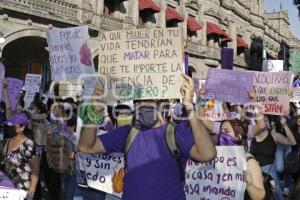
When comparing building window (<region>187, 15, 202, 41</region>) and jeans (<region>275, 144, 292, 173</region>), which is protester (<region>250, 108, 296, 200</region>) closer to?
jeans (<region>275, 144, 292, 173</region>)

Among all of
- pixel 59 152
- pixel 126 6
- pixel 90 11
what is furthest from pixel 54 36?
pixel 126 6

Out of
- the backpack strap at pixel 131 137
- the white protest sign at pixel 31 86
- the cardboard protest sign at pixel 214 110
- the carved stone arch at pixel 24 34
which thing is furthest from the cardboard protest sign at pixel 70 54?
the carved stone arch at pixel 24 34

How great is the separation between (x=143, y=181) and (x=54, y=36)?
15.4 feet

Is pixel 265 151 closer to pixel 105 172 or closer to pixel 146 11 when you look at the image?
pixel 105 172

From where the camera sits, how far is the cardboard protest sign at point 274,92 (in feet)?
27.9

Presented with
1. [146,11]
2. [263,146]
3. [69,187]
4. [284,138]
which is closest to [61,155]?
[69,187]

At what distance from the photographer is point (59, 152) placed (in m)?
6.98

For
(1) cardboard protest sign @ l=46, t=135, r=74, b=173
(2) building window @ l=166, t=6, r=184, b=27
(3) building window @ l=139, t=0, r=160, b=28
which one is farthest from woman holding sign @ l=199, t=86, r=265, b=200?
(2) building window @ l=166, t=6, r=184, b=27

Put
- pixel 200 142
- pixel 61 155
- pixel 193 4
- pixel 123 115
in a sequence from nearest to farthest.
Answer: pixel 200 142, pixel 61 155, pixel 123 115, pixel 193 4

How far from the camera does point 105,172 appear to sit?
6.28 metres

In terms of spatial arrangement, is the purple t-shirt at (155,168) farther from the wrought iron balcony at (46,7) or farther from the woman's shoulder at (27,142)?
the wrought iron balcony at (46,7)

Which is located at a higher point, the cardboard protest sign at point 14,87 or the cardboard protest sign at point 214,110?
the cardboard protest sign at point 14,87

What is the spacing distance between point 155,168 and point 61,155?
3.63m

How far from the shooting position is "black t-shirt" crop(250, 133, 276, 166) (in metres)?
6.44
